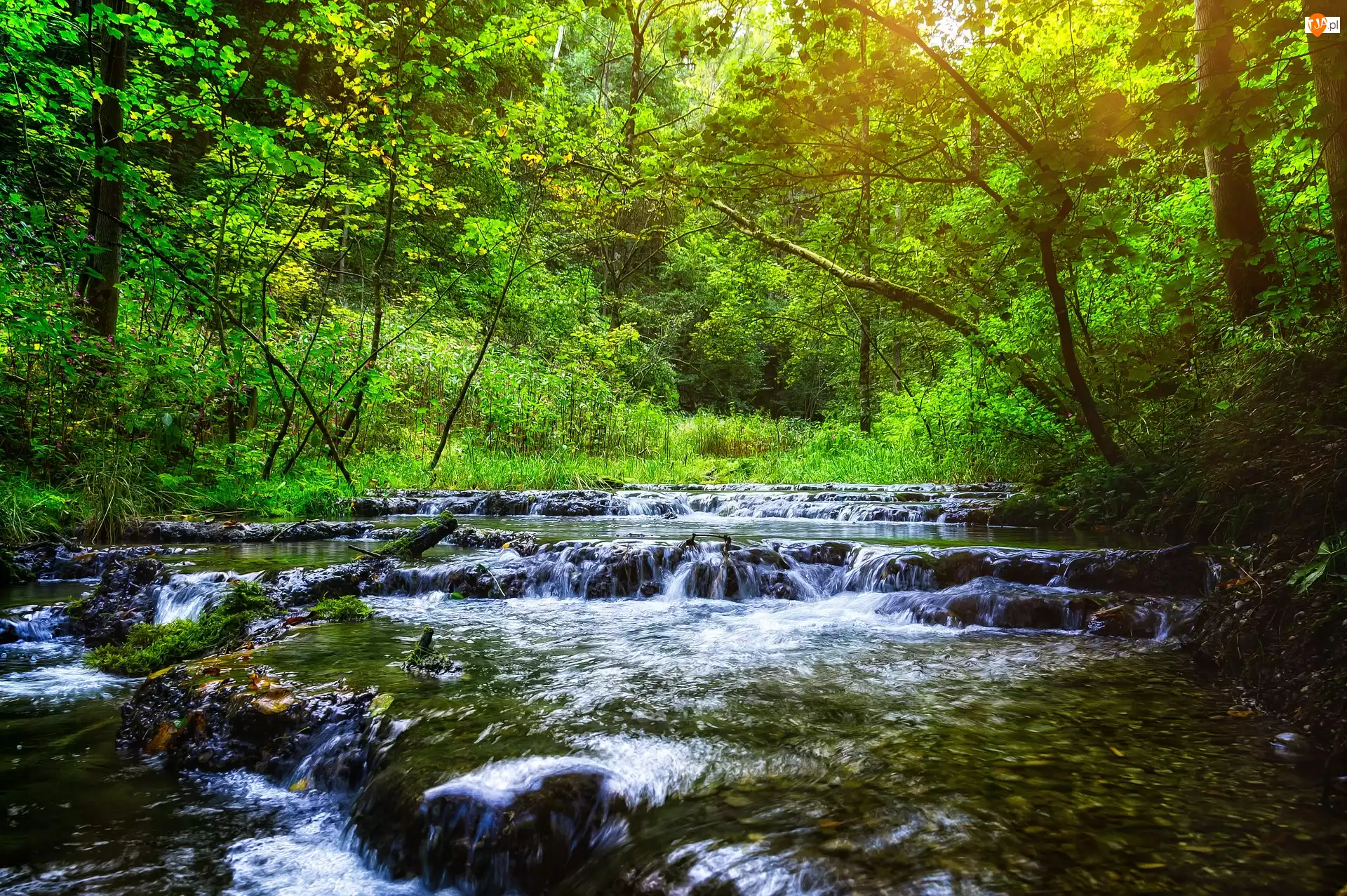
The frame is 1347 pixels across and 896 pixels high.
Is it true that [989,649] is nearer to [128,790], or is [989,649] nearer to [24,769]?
[128,790]

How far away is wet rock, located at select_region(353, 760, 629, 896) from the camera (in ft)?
5.55

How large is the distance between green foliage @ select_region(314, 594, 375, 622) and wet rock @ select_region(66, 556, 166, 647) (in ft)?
4.05

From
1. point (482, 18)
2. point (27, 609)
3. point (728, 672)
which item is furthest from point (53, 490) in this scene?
point (482, 18)

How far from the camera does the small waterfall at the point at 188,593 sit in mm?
4109

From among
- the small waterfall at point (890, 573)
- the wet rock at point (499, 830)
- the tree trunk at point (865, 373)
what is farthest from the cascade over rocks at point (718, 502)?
the wet rock at point (499, 830)

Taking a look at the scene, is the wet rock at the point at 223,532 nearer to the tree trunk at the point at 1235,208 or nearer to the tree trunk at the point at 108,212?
the tree trunk at the point at 108,212

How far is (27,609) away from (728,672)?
4498 mm

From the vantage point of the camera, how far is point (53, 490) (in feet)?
18.8

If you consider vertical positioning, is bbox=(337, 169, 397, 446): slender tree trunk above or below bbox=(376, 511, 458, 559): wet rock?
above

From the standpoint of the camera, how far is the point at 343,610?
3.85 meters

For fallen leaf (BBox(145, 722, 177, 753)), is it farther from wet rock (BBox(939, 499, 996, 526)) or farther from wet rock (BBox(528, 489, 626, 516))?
wet rock (BBox(939, 499, 996, 526))

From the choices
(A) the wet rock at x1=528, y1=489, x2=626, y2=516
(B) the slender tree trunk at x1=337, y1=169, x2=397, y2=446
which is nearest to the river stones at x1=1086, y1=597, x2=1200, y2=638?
(A) the wet rock at x1=528, y1=489, x2=626, y2=516

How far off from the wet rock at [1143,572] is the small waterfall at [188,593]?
18.5ft

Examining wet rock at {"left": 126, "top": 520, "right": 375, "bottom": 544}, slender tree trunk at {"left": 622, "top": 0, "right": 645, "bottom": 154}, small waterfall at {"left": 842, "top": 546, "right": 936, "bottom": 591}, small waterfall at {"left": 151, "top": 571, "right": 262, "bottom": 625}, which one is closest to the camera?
small waterfall at {"left": 151, "top": 571, "right": 262, "bottom": 625}
